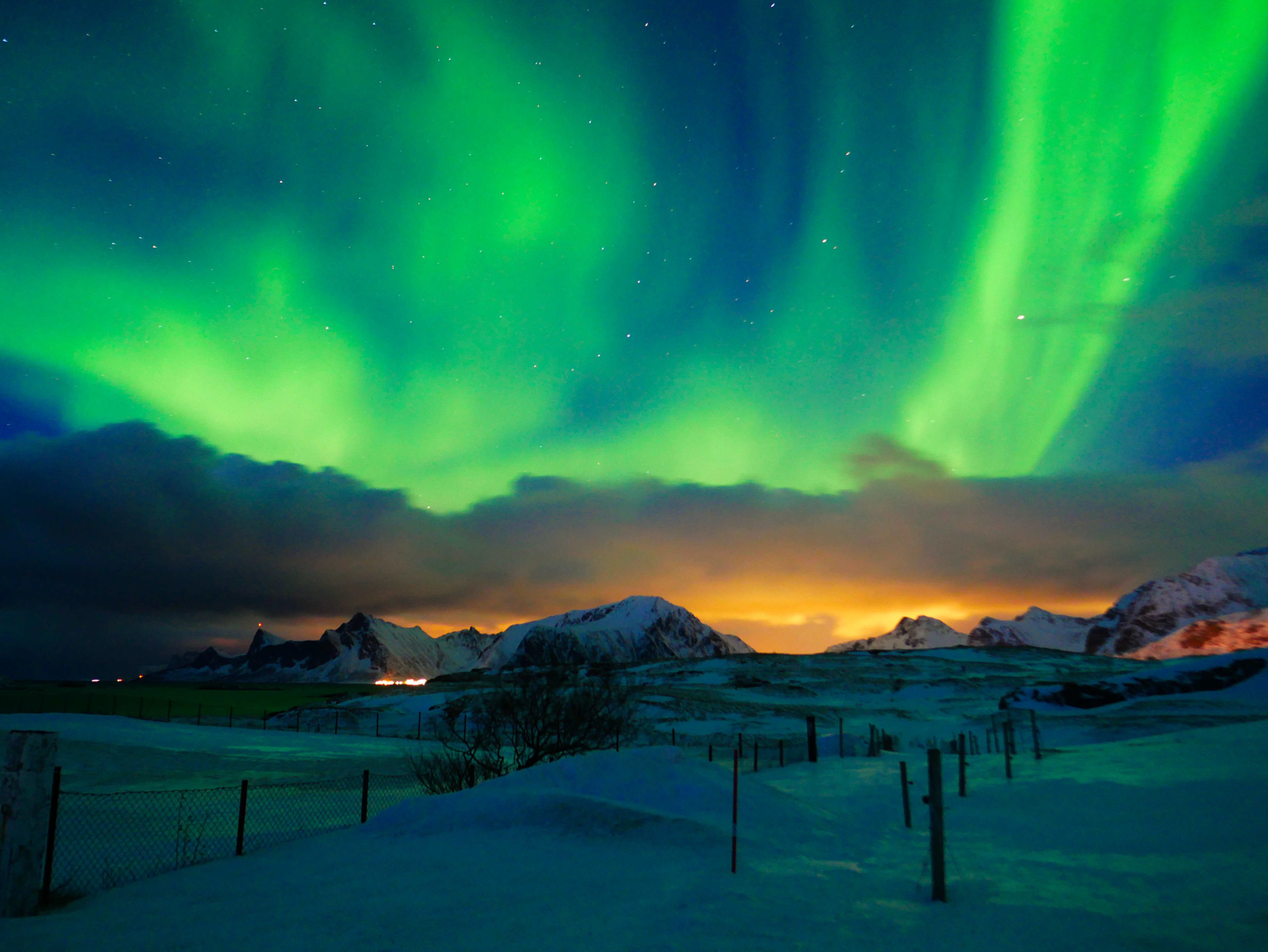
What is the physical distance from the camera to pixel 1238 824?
1761 cm

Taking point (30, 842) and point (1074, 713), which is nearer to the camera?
point (30, 842)

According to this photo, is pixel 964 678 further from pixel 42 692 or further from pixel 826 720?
pixel 42 692

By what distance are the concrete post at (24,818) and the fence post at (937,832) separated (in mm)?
13918

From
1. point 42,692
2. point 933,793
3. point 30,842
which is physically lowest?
point 42,692

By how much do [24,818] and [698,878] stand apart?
11.1 metres

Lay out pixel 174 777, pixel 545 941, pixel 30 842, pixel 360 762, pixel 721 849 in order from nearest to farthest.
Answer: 1. pixel 545 941
2. pixel 30 842
3. pixel 721 849
4. pixel 174 777
5. pixel 360 762

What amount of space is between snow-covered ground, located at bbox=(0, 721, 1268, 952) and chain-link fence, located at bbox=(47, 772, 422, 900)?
2.11 meters

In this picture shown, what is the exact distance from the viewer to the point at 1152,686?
67.6m

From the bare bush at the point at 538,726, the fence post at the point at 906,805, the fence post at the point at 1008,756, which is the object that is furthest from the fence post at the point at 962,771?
the bare bush at the point at 538,726

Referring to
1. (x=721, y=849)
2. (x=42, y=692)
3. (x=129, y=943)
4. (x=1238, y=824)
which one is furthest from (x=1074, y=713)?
(x=42, y=692)

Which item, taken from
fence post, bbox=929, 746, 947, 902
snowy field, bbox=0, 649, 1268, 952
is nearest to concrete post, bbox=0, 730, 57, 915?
snowy field, bbox=0, 649, 1268, 952

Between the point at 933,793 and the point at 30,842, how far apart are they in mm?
14635

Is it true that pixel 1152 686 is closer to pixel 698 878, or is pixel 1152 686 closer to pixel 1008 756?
pixel 1008 756

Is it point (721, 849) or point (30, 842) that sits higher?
point (30, 842)
